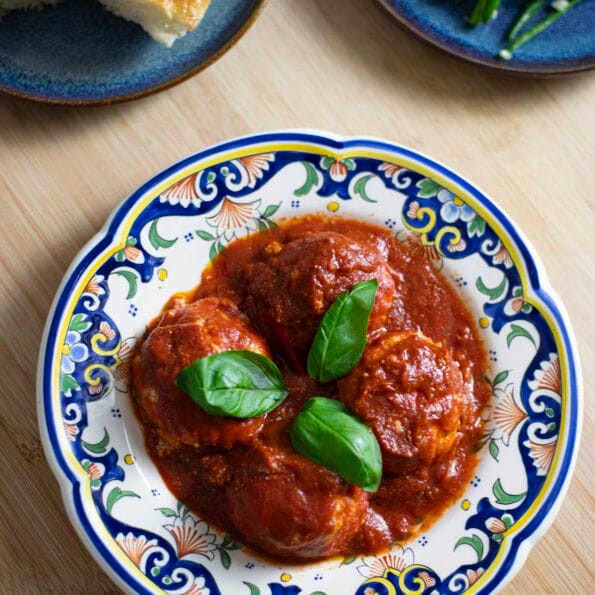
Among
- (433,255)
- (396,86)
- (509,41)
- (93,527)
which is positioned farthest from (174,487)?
(509,41)

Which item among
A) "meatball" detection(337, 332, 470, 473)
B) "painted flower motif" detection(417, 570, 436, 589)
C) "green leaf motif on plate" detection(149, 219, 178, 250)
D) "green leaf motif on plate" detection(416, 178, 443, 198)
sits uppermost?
"green leaf motif on plate" detection(416, 178, 443, 198)

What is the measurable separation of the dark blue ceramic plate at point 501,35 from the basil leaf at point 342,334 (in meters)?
1.29

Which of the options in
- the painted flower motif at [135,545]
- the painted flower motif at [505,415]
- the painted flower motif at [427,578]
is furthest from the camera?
the painted flower motif at [505,415]

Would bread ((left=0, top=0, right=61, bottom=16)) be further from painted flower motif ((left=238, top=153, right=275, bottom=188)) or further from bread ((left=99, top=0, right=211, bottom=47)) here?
painted flower motif ((left=238, top=153, right=275, bottom=188))

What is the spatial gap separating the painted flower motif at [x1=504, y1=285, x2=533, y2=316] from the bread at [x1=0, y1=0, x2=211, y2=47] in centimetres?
171

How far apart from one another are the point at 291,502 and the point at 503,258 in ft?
4.30

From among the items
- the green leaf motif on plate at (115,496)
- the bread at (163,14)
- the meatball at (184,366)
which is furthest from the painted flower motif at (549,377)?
the bread at (163,14)

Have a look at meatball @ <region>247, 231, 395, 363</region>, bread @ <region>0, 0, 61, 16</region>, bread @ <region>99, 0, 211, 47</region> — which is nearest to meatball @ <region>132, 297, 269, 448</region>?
A: meatball @ <region>247, 231, 395, 363</region>

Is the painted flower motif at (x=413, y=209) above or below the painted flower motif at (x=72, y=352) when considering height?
above

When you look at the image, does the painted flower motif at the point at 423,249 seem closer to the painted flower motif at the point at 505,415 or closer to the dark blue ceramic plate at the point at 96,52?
the painted flower motif at the point at 505,415

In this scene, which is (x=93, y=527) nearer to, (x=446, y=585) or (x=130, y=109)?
(x=446, y=585)

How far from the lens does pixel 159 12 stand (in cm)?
353

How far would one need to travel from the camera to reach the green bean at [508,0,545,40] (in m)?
3.87

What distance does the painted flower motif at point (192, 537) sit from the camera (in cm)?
329
